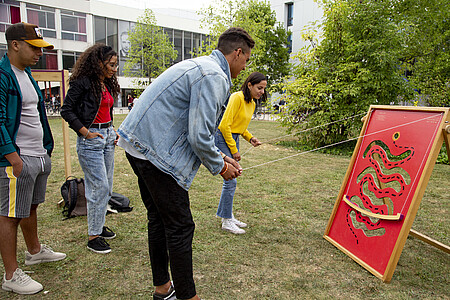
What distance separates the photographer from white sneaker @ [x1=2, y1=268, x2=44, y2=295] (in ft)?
7.97

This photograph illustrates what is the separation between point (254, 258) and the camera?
3.09 meters

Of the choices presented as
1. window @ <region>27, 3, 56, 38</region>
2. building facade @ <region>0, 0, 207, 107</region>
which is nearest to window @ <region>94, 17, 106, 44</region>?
building facade @ <region>0, 0, 207, 107</region>

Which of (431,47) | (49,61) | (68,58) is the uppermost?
(68,58)

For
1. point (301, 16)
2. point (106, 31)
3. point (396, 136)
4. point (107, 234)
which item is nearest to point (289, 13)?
point (301, 16)

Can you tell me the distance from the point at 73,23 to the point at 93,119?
98.8 feet

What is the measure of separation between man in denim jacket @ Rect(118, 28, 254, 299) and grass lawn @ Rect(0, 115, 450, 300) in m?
0.74

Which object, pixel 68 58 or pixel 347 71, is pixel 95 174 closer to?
pixel 347 71

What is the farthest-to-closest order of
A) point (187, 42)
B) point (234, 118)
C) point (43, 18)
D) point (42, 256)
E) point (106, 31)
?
1. point (187, 42)
2. point (106, 31)
3. point (43, 18)
4. point (234, 118)
5. point (42, 256)

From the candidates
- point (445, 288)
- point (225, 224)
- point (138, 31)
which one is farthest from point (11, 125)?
point (138, 31)

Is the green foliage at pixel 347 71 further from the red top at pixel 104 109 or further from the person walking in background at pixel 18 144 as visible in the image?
the person walking in background at pixel 18 144

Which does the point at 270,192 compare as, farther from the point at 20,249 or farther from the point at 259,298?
the point at 20,249

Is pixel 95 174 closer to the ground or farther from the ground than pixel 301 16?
closer to the ground

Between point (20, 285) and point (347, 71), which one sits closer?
point (20, 285)

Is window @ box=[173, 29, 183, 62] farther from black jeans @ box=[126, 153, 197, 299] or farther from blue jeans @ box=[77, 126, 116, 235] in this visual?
black jeans @ box=[126, 153, 197, 299]
